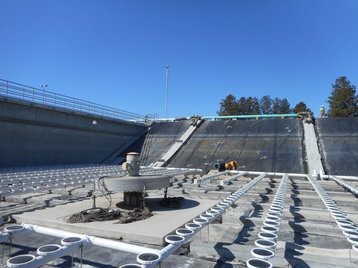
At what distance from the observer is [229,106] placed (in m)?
62.9

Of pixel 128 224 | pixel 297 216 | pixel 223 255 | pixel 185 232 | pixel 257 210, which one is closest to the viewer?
pixel 223 255

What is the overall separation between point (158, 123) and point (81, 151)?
9.43m

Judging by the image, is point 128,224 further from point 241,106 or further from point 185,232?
point 241,106

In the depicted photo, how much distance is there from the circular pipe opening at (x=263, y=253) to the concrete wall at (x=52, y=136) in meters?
17.1

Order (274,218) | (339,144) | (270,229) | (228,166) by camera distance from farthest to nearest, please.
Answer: (339,144), (228,166), (274,218), (270,229)

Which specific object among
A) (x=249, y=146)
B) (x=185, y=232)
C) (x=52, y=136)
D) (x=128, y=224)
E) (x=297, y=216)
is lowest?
(x=128, y=224)

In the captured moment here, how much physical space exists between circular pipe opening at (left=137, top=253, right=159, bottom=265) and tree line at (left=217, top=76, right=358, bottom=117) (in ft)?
118

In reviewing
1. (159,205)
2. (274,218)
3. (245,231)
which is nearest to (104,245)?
(245,231)

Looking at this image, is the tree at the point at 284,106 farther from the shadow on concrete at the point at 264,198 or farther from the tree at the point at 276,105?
the shadow on concrete at the point at 264,198

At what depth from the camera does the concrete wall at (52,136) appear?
700 inches

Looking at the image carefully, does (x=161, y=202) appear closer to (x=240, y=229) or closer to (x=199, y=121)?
(x=240, y=229)

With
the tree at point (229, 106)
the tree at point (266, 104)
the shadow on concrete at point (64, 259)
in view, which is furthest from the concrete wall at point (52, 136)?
the tree at point (266, 104)

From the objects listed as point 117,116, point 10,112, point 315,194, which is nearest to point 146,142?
point 117,116

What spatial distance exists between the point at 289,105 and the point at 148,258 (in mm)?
75187
